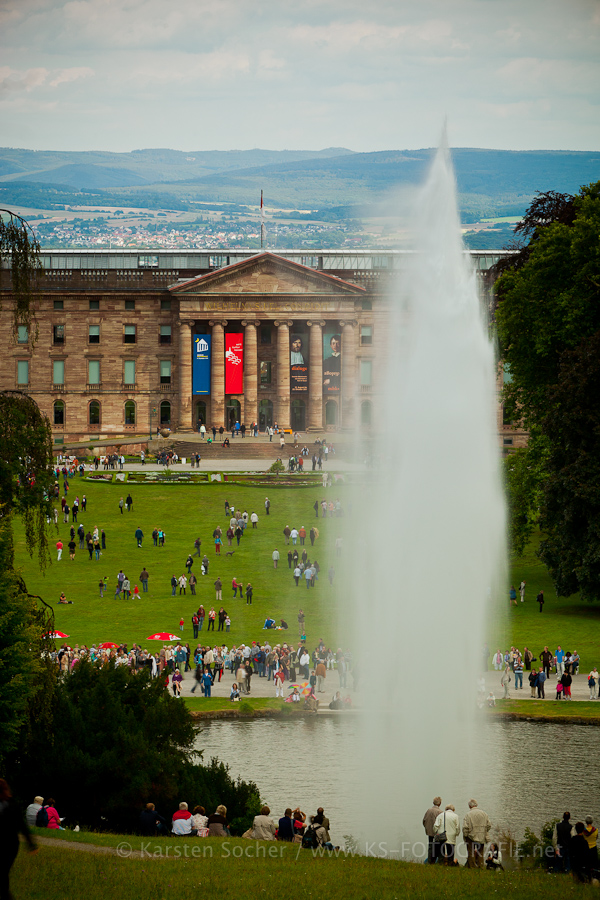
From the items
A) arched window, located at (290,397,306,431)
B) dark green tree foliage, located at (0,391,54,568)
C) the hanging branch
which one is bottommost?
arched window, located at (290,397,306,431)

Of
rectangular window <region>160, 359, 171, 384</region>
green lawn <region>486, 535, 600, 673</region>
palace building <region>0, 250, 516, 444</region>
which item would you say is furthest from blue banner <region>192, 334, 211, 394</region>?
green lawn <region>486, 535, 600, 673</region>

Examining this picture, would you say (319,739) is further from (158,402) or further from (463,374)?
(158,402)

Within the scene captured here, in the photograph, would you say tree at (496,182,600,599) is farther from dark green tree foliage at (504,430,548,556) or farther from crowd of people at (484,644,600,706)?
crowd of people at (484,644,600,706)

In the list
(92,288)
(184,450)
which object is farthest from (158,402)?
(184,450)

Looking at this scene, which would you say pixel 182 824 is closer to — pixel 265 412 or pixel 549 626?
pixel 549 626

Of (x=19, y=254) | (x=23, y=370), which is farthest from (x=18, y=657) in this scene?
(x=23, y=370)

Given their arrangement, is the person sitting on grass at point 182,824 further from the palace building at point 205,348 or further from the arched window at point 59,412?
the arched window at point 59,412
